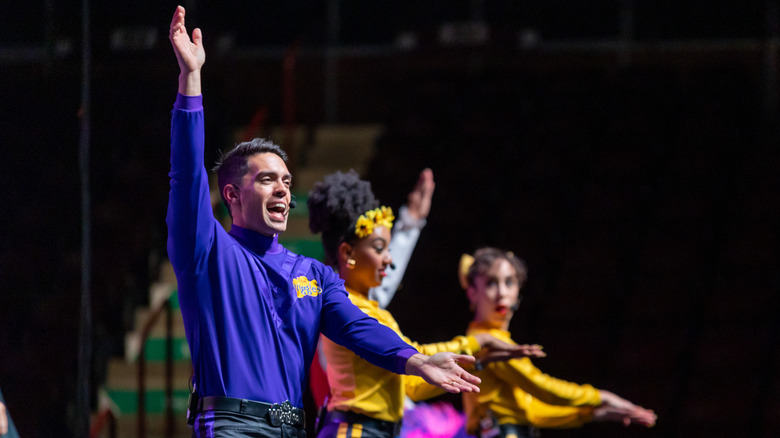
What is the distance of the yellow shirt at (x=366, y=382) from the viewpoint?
2910 mm

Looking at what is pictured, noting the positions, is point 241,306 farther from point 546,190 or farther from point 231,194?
→ point 546,190

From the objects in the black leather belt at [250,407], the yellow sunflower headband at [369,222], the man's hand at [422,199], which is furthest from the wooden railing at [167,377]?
the black leather belt at [250,407]

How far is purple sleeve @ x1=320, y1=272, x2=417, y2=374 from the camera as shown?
7.66 feet

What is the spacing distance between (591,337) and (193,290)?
10.8 feet

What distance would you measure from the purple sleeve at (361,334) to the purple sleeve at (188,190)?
0.37 m

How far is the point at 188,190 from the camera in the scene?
84.0 inches

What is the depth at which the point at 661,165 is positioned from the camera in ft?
19.9

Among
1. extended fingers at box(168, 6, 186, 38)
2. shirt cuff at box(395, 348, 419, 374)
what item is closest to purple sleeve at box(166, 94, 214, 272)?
extended fingers at box(168, 6, 186, 38)

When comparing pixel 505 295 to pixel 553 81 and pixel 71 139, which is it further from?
pixel 553 81

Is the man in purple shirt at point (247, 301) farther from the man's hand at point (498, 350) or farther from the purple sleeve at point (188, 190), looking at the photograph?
the man's hand at point (498, 350)

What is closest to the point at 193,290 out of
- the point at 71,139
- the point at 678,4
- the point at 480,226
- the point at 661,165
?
the point at 71,139

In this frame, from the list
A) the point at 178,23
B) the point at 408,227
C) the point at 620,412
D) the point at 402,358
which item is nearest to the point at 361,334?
the point at 402,358

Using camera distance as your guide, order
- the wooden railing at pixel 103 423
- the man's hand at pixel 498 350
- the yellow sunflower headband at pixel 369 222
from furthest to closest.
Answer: the wooden railing at pixel 103 423, the yellow sunflower headband at pixel 369 222, the man's hand at pixel 498 350

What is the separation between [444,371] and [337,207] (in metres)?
0.97
